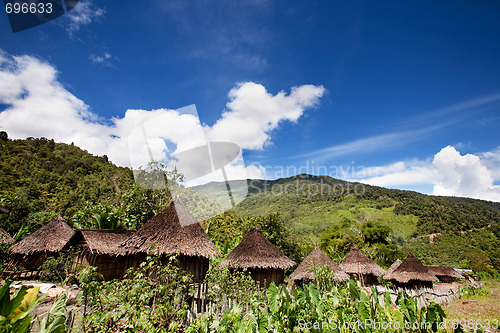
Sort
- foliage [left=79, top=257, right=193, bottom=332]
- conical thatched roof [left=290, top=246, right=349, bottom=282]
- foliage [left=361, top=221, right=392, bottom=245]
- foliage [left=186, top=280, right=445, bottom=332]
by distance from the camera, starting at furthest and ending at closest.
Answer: foliage [left=361, top=221, right=392, bottom=245]
conical thatched roof [left=290, top=246, right=349, bottom=282]
foliage [left=186, top=280, right=445, bottom=332]
foliage [left=79, top=257, right=193, bottom=332]

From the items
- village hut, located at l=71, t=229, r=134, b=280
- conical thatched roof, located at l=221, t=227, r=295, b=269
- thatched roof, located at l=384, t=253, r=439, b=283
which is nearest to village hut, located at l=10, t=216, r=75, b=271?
village hut, located at l=71, t=229, r=134, b=280

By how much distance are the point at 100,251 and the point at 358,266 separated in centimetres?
1470

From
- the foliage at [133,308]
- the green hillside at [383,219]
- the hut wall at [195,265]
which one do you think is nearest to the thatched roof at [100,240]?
the hut wall at [195,265]

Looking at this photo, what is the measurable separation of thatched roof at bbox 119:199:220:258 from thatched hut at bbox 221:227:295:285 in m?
3.22

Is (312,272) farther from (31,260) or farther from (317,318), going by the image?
(31,260)

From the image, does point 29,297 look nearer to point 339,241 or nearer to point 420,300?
point 420,300

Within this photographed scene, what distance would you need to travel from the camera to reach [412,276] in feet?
47.3

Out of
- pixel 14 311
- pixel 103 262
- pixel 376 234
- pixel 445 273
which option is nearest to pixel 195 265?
pixel 14 311

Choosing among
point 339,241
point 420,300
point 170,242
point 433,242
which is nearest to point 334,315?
point 170,242

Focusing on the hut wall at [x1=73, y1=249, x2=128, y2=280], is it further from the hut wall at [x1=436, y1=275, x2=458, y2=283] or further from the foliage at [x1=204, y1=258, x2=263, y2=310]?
the hut wall at [x1=436, y1=275, x2=458, y2=283]

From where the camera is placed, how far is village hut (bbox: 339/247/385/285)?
15.1m

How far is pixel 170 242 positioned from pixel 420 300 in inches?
321

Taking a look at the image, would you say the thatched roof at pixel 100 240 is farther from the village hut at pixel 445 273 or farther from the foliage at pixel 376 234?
the foliage at pixel 376 234

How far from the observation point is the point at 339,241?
79.3 feet
